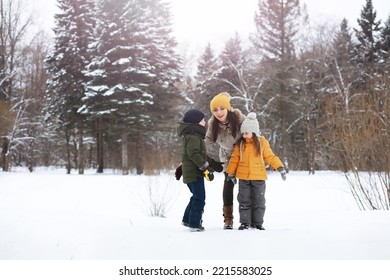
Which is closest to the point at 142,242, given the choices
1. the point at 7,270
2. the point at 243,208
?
the point at 7,270

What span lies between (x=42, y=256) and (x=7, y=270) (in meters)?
0.25

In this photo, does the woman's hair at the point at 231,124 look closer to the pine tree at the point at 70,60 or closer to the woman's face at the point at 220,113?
the woman's face at the point at 220,113

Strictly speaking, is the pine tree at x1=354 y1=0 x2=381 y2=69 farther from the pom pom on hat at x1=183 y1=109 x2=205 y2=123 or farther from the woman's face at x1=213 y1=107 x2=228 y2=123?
the pom pom on hat at x1=183 y1=109 x2=205 y2=123

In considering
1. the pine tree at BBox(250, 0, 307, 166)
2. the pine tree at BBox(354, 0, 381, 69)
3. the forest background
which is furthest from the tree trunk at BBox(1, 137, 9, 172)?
the pine tree at BBox(354, 0, 381, 69)

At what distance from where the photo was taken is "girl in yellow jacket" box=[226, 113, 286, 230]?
3945mm

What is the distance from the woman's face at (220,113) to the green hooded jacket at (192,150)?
0.29m

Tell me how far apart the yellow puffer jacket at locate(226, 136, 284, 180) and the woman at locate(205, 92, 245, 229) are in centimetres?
15

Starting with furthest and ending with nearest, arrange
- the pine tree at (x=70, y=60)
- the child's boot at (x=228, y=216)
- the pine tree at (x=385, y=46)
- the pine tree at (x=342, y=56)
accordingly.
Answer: the pine tree at (x=70, y=60), the pine tree at (x=342, y=56), the pine tree at (x=385, y=46), the child's boot at (x=228, y=216)

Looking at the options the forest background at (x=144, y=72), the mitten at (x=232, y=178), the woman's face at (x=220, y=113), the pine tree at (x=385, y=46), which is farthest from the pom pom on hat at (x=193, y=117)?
the forest background at (x=144, y=72)

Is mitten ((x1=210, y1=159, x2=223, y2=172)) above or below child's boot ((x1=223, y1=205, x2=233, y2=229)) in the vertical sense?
above

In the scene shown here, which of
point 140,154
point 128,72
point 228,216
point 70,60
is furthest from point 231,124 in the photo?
point 70,60

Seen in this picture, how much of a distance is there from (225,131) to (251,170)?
1.83ft

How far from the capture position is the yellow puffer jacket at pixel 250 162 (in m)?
3.94

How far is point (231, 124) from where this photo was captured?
4.12 metres
